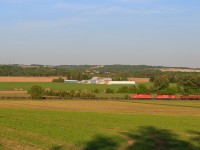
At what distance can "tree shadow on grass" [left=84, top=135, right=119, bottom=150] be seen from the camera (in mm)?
21859

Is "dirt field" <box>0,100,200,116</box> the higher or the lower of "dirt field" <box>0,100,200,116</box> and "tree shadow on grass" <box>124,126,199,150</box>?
the lower

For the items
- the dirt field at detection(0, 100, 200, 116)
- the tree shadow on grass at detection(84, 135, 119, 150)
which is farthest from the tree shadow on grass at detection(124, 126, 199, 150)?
the dirt field at detection(0, 100, 200, 116)

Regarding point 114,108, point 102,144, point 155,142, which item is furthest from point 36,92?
point 102,144

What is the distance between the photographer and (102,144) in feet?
76.2

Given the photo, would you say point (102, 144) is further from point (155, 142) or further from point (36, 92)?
point (36, 92)

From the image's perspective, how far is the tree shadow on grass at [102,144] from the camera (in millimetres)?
21859

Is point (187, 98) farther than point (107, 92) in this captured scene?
No

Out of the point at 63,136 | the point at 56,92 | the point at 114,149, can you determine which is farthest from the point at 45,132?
the point at 56,92

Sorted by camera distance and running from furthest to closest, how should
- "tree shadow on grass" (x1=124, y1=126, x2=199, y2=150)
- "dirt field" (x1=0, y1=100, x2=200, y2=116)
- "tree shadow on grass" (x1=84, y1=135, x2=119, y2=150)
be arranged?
"dirt field" (x1=0, y1=100, x2=200, y2=116) < "tree shadow on grass" (x1=124, y1=126, x2=199, y2=150) < "tree shadow on grass" (x1=84, y1=135, x2=119, y2=150)

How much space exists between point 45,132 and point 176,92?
349 ft

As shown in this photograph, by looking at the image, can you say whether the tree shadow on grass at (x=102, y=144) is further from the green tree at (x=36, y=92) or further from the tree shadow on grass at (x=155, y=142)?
the green tree at (x=36, y=92)

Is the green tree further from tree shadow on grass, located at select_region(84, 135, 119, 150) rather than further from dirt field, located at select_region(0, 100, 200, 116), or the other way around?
tree shadow on grass, located at select_region(84, 135, 119, 150)

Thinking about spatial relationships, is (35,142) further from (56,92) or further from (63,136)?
(56,92)

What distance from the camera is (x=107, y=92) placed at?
436ft
